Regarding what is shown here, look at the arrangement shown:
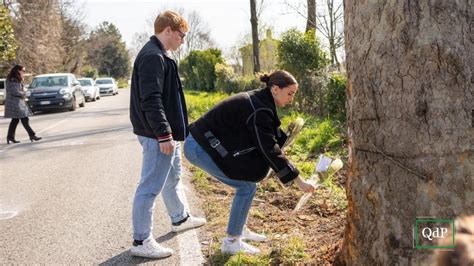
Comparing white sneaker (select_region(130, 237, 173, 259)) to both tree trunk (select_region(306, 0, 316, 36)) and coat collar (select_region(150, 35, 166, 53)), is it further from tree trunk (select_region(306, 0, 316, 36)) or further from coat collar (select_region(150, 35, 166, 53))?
tree trunk (select_region(306, 0, 316, 36))

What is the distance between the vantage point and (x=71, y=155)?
9.17 metres

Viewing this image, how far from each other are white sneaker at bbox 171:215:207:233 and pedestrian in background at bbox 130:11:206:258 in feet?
1.88

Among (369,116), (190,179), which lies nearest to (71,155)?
(190,179)

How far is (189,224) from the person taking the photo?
14.5ft

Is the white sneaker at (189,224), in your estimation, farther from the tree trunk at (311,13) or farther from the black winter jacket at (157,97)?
the tree trunk at (311,13)

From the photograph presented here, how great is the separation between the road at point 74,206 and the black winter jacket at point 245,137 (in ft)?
2.93

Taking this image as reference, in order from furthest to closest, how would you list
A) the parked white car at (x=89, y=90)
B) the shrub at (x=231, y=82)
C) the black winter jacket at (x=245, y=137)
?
1. the parked white car at (x=89, y=90)
2. the shrub at (x=231, y=82)
3. the black winter jacket at (x=245, y=137)

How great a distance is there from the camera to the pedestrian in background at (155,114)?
11.3 ft

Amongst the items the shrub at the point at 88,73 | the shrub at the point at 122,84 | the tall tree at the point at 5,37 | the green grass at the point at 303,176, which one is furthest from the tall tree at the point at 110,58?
the green grass at the point at 303,176

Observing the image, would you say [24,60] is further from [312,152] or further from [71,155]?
[312,152]

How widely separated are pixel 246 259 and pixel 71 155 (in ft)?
21.7

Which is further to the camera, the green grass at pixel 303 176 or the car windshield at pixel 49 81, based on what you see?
the car windshield at pixel 49 81

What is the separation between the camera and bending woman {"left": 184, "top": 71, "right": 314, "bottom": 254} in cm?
324

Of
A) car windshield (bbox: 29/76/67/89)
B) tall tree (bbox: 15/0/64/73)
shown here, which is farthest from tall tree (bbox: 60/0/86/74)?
car windshield (bbox: 29/76/67/89)
